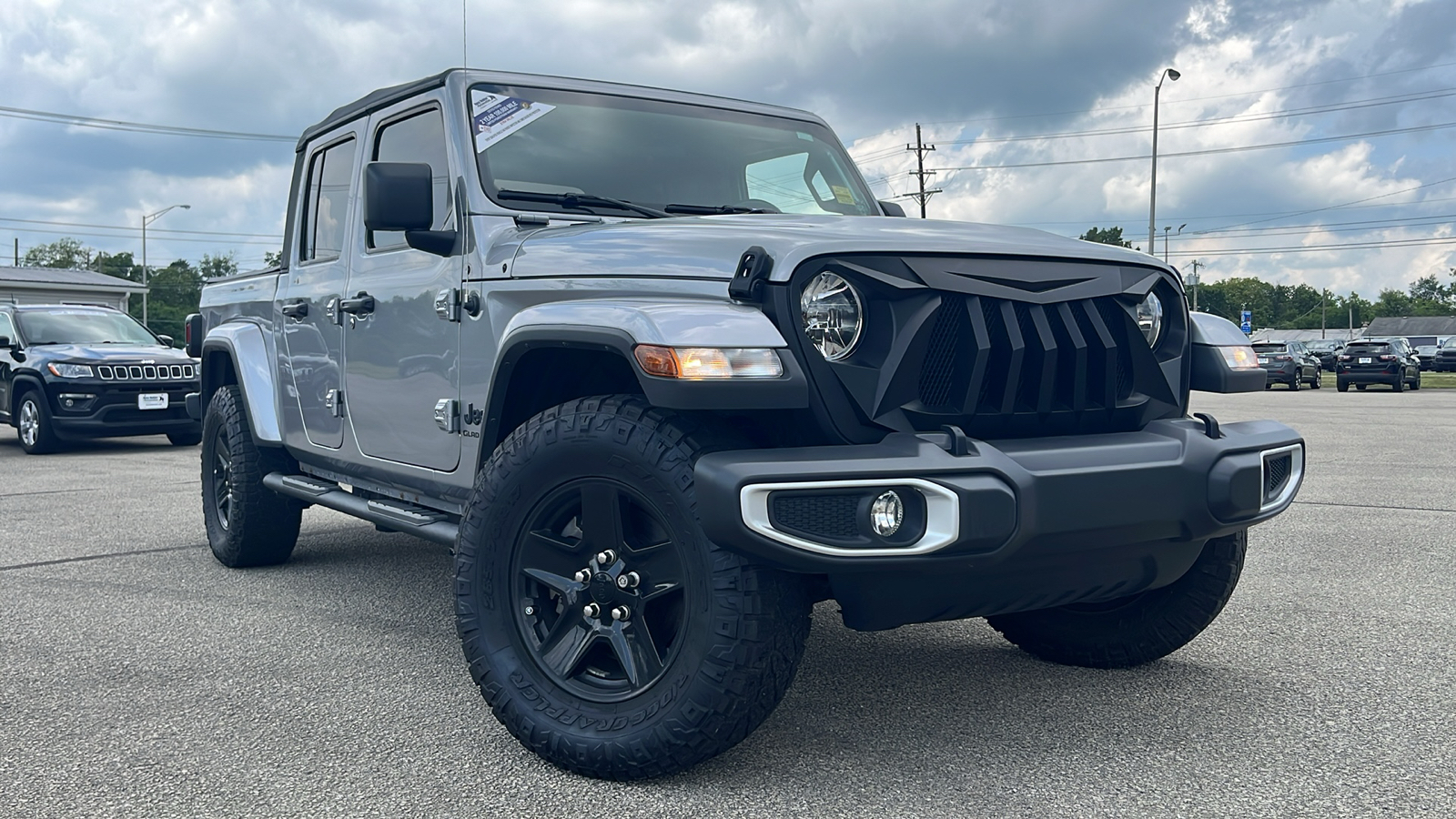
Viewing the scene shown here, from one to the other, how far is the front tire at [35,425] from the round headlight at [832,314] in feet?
40.4

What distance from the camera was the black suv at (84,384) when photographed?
1297cm

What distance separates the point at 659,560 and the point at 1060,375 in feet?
3.63

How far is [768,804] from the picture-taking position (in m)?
2.93

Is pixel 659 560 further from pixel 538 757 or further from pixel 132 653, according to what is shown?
pixel 132 653

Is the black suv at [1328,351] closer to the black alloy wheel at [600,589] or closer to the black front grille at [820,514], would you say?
the black alloy wheel at [600,589]

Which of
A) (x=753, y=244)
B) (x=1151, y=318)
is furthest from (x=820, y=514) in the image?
(x=1151, y=318)

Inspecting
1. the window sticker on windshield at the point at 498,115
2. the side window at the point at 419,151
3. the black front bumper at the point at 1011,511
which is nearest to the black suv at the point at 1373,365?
the side window at the point at 419,151

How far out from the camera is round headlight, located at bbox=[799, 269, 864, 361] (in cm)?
296

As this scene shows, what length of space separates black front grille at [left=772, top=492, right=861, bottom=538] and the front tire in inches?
491

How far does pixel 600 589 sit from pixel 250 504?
323 centimetres

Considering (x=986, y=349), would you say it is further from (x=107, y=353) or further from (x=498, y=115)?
(x=107, y=353)

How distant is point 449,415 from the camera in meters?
4.02

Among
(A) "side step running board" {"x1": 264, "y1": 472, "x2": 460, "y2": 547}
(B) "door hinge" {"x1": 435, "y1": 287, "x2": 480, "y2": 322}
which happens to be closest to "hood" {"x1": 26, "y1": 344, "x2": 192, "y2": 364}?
(A) "side step running board" {"x1": 264, "y1": 472, "x2": 460, "y2": 547}

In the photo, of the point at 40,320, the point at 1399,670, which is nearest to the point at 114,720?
the point at 1399,670
